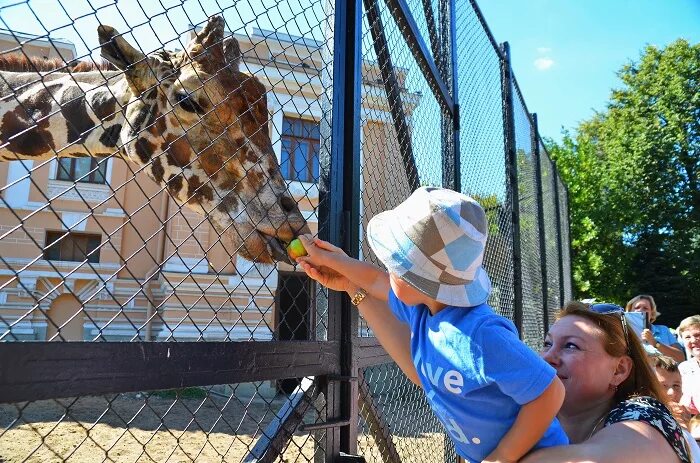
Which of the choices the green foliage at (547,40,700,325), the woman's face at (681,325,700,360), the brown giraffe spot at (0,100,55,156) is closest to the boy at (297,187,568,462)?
the brown giraffe spot at (0,100,55,156)

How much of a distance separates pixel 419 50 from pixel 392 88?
61 centimetres

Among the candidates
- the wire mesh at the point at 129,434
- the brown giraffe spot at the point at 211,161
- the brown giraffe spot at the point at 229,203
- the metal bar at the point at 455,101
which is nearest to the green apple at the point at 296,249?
the brown giraffe spot at the point at 229,203

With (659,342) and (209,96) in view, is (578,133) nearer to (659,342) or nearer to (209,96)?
(659,342)

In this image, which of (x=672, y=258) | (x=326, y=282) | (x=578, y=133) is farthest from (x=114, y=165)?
(x=578, y=133)

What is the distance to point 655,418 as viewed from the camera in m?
1.74

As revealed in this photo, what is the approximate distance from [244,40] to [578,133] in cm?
2798

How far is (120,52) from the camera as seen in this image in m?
2.63

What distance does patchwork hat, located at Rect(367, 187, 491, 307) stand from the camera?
1.65m

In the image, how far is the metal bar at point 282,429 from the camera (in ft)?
6.34

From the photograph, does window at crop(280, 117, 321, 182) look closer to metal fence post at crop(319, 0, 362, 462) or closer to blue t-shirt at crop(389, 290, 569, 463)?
metal fence post at crop(319, 0, 362, 462)

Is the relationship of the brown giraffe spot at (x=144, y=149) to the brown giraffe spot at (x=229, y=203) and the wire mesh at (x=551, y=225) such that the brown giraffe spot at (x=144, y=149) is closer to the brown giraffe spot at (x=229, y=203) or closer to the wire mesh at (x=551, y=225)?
the brown giraffe spot at (x=229, y=203)

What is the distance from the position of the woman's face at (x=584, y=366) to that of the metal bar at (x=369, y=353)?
86cm

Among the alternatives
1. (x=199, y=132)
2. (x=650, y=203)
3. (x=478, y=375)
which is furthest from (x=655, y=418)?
(x=650, y=203)

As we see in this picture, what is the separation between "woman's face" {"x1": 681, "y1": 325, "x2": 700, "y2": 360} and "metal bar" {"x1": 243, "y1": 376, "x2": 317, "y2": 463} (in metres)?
3.93
